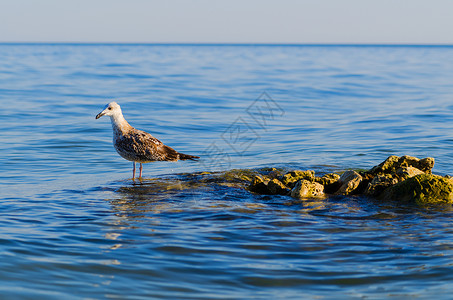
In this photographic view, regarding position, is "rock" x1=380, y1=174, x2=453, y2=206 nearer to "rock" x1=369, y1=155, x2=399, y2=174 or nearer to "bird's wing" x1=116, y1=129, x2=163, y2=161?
"rock" x1=369, y1=155, x2=399, y2=174

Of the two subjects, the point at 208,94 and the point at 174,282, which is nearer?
the point at 174,282

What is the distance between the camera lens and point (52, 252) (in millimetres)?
6770

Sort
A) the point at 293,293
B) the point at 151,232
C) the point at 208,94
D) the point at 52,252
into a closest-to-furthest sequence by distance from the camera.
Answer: the point at 293,293, the point at 52,252, the point at 151,232, the point at 208,94

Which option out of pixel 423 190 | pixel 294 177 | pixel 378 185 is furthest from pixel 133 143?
pixel 423 190

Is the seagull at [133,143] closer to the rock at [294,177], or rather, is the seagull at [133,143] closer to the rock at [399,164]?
the rock at [294,177]

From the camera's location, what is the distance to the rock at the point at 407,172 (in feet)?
31.5

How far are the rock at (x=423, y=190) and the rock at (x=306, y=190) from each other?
1171 mm

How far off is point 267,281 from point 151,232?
2.26 meters

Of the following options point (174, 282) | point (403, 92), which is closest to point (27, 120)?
point (174, 282)

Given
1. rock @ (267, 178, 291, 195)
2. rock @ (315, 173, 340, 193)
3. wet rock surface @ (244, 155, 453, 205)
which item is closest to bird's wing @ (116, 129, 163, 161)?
wet rock surface @ (244, 155, 453, 205)

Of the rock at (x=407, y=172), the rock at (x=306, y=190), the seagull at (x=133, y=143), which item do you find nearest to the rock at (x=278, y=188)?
the rock at (x=306, y=190)

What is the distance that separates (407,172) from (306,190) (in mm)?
1922

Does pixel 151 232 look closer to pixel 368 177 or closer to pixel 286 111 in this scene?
pixel 368 177

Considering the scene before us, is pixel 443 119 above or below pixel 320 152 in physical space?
above
